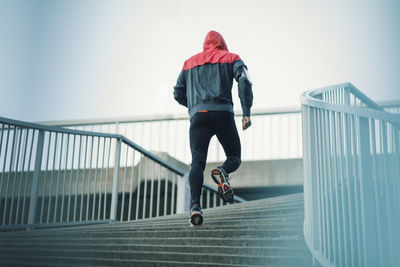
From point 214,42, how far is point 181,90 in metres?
0.53

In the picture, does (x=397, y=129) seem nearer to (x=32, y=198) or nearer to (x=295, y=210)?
(x=295, y=210)

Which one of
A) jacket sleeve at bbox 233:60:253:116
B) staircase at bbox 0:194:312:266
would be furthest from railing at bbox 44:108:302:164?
jacket sleeve at bbox 233:60:253:116

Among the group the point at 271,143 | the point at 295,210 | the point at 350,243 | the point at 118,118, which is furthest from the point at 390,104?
the point at 350,243

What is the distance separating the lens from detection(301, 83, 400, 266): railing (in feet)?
8.77

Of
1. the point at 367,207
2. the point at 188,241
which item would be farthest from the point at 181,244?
the point at 367,207

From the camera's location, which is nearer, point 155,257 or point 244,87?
point 155,257

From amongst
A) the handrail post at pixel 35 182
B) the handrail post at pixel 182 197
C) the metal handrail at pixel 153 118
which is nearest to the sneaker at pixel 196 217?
the handrail post at pixel 35 182

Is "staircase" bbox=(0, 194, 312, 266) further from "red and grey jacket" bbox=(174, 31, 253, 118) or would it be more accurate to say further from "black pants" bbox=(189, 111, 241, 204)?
"red and grey jacket" bbox=(174, 31, 253, 118)

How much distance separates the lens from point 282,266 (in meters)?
3.55

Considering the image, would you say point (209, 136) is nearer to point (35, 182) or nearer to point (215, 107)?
point (215, 107)

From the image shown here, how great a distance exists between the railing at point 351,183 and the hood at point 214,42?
143cm

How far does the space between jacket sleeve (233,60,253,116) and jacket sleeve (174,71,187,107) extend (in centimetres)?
57

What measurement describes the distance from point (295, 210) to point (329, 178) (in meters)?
1.52

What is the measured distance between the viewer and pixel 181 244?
14.0 feet
